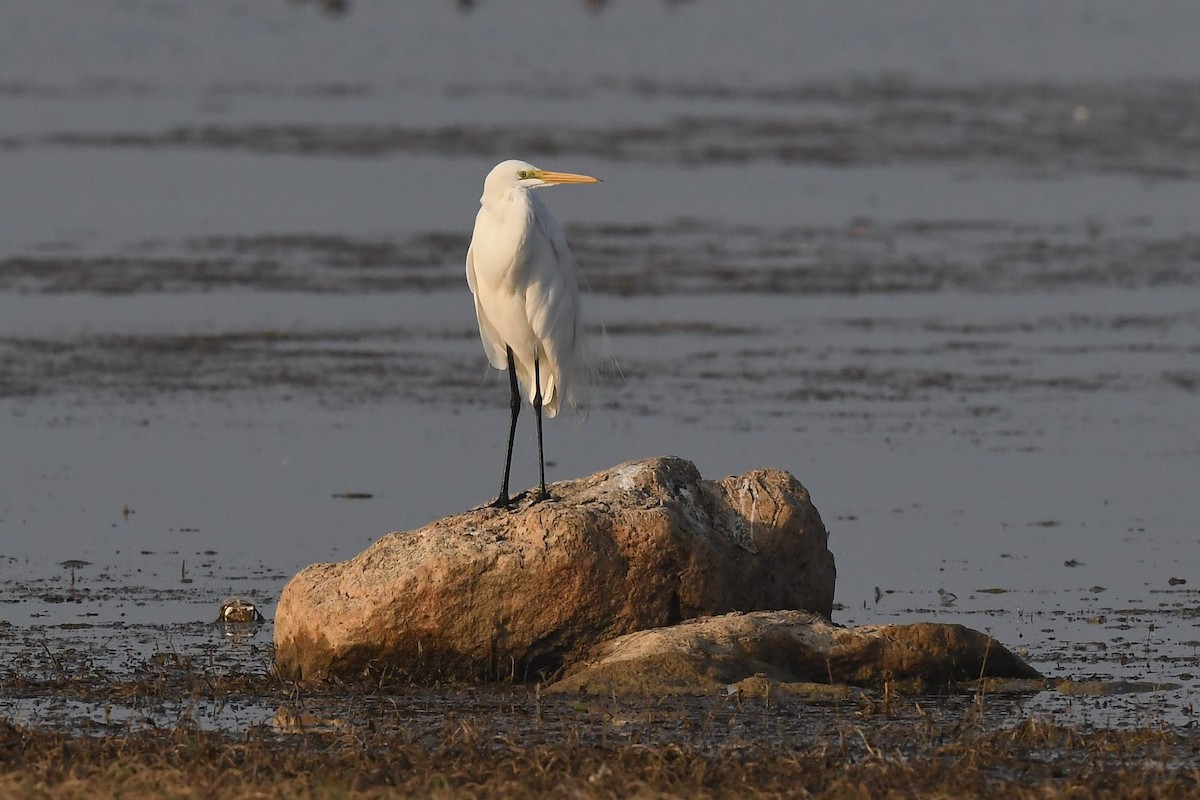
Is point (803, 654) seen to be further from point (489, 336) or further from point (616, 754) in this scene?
point (489, 336)

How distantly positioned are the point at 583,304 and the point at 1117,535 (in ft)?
13.7

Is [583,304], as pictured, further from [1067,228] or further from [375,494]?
[1067,228]

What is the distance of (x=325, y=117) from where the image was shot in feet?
125

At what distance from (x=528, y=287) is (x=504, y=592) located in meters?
1.72

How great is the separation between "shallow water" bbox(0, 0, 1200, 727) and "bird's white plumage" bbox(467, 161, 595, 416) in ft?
1.55

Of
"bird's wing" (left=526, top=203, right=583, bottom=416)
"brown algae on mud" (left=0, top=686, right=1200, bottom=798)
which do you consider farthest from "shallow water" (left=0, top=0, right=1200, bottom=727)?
"brown algae on mud" (left=0, top=686, right=1200, bottom=798)

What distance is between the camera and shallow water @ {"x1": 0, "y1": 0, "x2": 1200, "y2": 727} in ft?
40.0

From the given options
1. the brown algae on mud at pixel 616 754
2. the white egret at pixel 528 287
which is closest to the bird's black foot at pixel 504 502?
the white egret at pixel 528 287

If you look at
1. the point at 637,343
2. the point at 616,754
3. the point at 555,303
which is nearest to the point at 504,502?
the point at 555,303

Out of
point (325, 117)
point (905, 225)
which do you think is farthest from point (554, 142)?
point (905, 225)

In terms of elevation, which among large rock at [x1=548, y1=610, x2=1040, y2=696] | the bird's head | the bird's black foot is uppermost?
the bird's head

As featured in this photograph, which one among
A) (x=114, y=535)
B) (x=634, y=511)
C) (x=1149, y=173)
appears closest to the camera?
(x=634, y=511)

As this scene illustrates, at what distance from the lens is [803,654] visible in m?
9.60

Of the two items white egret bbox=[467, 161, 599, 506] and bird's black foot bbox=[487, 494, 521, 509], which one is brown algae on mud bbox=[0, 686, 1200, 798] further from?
white egret bbox=[467, 161, 599, 506]
